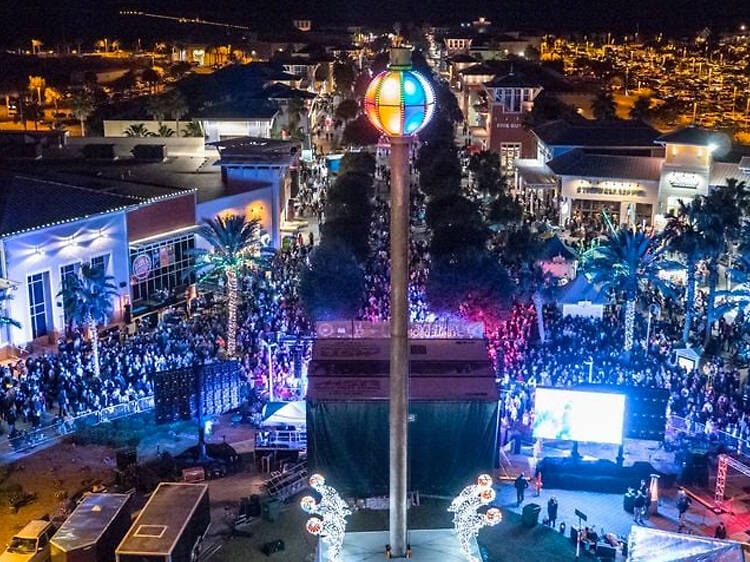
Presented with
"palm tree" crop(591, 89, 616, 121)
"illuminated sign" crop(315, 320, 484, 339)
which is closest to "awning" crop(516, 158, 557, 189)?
"palm tree" crop(591, 89, 616, 121)

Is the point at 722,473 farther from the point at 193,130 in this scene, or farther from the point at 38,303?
the point at 193,130

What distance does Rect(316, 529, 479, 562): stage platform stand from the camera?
1705cm

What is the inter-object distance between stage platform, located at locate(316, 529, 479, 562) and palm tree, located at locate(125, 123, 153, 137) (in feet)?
183

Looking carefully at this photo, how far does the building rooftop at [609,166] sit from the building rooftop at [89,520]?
40.1 metres

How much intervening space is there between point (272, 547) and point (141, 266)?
21.9 metres

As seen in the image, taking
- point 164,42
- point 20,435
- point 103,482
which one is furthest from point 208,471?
point 164,42

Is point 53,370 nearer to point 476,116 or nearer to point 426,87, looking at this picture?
point 426,87

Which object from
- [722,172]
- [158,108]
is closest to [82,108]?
[158,108]

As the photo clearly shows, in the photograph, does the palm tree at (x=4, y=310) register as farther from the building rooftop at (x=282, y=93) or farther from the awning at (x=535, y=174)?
the building rooftop at (x=282, y=93)

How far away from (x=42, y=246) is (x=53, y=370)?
7.74m

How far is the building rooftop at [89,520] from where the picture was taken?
60.3ft

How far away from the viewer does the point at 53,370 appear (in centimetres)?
2919

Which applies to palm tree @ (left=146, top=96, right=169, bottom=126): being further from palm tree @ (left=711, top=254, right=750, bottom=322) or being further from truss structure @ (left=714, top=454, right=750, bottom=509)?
truss structure @ (left=714, top=454, right=750, bottom=509)

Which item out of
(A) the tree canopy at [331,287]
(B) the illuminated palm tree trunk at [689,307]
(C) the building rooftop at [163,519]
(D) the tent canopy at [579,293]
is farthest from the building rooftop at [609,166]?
(C) the building rooftop at [163,519]
